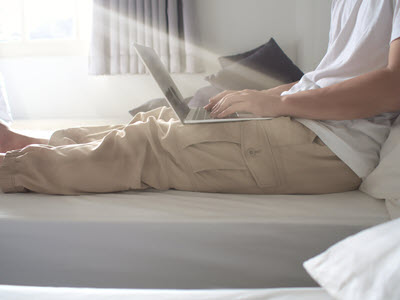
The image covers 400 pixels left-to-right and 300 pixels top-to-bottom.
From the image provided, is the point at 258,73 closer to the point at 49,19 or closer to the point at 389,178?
the point at 389,178

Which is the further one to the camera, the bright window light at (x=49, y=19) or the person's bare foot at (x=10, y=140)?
the bright window light at (x=49, y=19)

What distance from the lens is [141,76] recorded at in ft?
9.30

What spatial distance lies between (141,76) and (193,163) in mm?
2059

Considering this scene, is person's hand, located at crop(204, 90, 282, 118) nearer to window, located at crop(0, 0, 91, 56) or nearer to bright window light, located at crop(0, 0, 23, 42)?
window, located at crop(0, 0, 91, 56)

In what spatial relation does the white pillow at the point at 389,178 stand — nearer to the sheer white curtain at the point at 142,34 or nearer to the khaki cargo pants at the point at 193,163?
the khaki cargo pants at the point at 193,163

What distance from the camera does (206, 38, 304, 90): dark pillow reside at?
225 centimetres

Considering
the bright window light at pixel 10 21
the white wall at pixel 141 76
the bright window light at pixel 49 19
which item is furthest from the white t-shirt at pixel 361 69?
the bright window light at pixel 10 21

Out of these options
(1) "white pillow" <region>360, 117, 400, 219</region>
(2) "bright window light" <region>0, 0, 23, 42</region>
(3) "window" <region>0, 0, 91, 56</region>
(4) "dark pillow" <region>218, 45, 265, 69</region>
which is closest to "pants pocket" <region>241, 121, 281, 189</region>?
(1) "white pillow" <region>360, 117, 400, 219</region>

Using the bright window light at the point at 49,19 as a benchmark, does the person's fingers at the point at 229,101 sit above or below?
below

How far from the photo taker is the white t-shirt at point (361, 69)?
0.89m

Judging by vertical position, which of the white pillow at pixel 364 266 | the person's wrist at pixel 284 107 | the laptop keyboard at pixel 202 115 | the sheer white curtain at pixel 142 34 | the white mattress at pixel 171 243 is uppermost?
the sheer white curtain at pixel 142 34

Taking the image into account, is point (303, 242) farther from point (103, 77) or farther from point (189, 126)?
point (103, 77)

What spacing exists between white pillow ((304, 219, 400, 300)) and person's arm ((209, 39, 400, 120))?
441 millimetres

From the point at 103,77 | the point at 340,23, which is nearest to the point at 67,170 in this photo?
the point at 340,23
